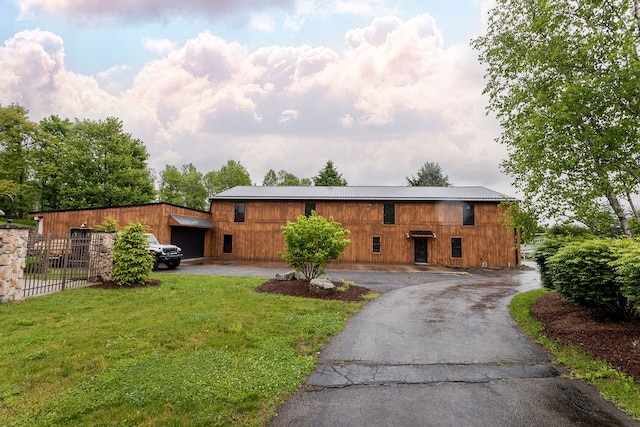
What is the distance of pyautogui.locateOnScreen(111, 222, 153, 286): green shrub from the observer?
33.3ft

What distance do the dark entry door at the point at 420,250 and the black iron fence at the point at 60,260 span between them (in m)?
20.1

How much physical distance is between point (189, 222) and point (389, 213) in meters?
15.2

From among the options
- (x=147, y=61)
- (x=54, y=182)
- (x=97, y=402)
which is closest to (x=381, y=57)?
(x=147, y=61)

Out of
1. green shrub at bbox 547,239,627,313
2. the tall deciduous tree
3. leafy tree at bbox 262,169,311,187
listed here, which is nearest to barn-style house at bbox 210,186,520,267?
the tall deciduous tree

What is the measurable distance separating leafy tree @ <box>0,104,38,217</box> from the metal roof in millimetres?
21159

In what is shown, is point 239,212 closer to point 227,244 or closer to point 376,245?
point 227,244

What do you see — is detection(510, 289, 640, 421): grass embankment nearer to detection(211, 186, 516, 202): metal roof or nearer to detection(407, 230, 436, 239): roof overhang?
detection(407, 230, 436, 239): roof overhang

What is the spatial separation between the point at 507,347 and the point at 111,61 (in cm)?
1838

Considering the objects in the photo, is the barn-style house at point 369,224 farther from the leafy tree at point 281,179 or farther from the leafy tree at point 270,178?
the leafy tree at point 270,178

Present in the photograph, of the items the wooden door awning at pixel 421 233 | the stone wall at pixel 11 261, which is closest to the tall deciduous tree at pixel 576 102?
the wooden door awning at pixel 421 233

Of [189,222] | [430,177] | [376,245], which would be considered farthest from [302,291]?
[430,177]

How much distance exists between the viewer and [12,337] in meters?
4.97

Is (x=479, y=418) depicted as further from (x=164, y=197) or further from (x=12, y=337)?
(x=164, y=197)

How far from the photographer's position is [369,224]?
2355 cm
